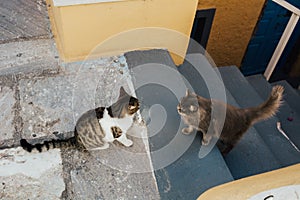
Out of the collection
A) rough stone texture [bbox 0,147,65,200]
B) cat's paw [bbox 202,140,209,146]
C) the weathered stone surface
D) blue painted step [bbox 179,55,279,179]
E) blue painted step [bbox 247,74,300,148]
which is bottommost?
blue painted step [bbox 247,74,300,148]

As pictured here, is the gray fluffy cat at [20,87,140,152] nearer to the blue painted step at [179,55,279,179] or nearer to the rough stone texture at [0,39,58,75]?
the rough stone texture at [0,39,58,75]

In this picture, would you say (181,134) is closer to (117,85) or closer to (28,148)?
(117,85)

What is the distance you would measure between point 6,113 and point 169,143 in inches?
37.0

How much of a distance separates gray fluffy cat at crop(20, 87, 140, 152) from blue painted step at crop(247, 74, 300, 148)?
2.09 m

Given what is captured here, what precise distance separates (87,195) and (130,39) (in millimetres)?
1151

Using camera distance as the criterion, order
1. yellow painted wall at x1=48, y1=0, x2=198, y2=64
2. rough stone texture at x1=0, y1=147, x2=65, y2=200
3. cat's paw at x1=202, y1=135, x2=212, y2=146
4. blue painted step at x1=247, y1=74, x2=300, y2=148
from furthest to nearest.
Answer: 1. blue painted step at x1=247, y1=74, x2=300, y2=148
2. yellow painted wall at x1=48, y1=0, x2=198, y2=64
3. cat's paw at x1=202, y1=135, x2=212, y2=146
4. rough stone texture at x1=0, y1=147, x2=65, y2=200

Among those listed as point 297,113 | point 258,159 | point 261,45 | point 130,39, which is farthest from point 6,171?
point 261,45

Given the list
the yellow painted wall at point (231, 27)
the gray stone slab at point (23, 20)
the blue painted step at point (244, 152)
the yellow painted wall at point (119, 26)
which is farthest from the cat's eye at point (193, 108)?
the yellow painted wall at point (231, 27)

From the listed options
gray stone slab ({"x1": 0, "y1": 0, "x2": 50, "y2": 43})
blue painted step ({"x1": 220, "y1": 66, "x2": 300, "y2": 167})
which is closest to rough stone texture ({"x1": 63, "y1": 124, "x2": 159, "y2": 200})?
gray stone slab ({"x1": 0, "y1": 0, "x2": 50, "y2": 43})

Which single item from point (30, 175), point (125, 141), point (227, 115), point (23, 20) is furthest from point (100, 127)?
point (23, 20)

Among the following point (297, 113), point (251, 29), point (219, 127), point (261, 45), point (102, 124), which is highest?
point (102, 124)

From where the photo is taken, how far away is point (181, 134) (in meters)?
1.83

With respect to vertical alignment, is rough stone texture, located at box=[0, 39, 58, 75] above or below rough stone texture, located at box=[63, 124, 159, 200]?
above

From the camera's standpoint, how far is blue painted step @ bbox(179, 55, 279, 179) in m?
2.03
